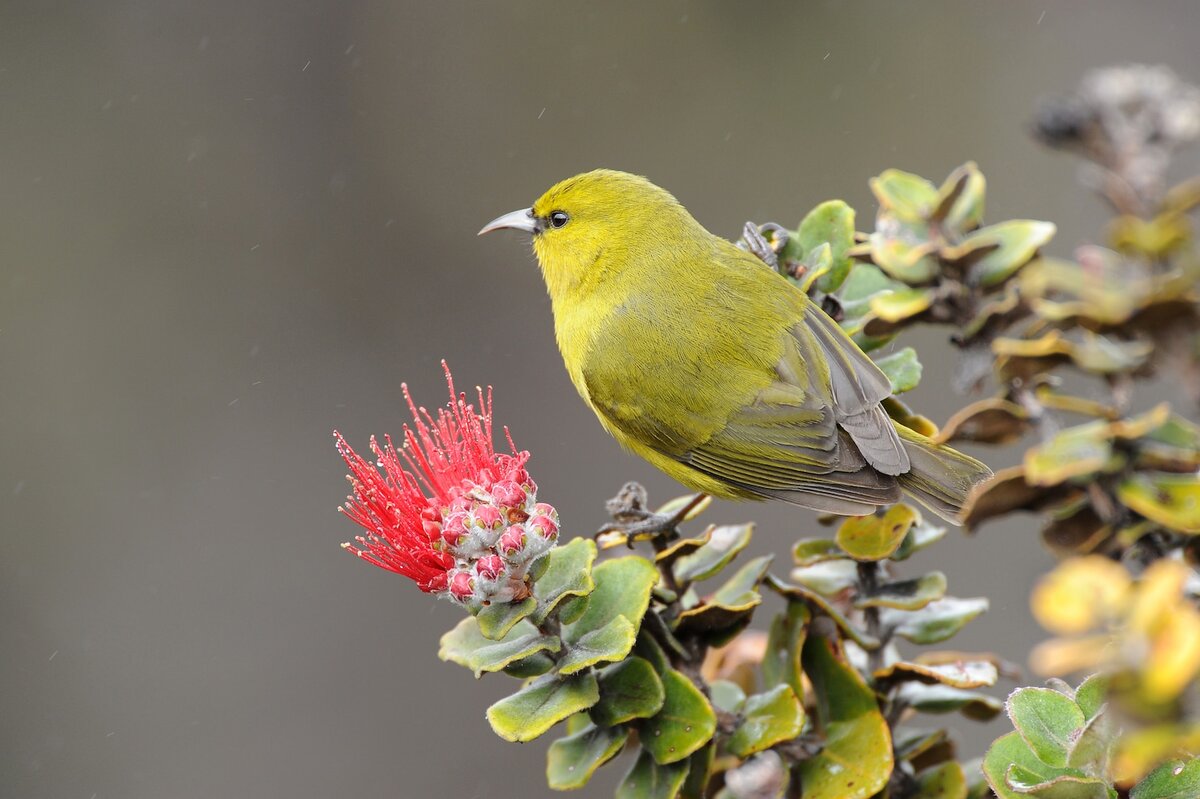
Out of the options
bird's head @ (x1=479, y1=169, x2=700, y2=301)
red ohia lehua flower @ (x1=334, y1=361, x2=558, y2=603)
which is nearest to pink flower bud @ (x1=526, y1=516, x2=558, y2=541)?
red ohia lehua flower @ (x1=334, y1=361, x2=558, y2=603)

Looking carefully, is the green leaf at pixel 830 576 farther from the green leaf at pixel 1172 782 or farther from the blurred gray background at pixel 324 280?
the blurred gray background at pixel 324 280

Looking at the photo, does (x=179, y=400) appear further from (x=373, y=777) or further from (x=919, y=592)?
(x=919, y=592)

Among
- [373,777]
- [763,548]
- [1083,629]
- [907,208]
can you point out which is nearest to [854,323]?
[907,208]

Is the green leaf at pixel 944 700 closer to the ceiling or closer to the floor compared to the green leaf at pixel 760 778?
closer to the floor

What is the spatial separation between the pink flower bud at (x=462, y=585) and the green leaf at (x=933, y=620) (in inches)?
23.5

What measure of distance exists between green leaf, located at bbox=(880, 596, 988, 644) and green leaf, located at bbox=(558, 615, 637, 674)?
1.39 ft

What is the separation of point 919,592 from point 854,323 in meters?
0.39

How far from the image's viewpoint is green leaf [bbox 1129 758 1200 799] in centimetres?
119

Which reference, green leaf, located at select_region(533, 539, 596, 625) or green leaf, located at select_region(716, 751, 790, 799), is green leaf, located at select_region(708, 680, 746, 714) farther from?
green leaf, located at select_region(533, 539, 596, 625)

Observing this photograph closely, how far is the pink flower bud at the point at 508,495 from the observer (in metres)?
1.53

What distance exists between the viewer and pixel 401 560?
1.57m

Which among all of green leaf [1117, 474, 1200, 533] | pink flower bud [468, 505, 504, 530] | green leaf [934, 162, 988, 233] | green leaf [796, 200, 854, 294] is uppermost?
green leaf [934, 162, 988, 233]

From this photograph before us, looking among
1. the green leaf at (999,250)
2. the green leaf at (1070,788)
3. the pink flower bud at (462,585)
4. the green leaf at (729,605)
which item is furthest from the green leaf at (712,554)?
the green leaf at (1070,788)

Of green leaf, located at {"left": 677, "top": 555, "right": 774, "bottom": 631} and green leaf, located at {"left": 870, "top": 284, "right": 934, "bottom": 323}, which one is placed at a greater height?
green leaf, located at {"left": 870, "top": 284, "right": 934, "bottom": 323}
